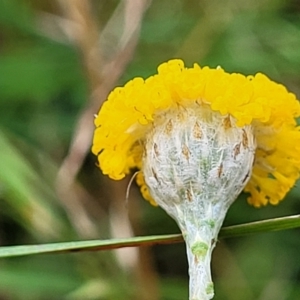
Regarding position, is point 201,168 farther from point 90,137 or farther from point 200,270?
point 90,137

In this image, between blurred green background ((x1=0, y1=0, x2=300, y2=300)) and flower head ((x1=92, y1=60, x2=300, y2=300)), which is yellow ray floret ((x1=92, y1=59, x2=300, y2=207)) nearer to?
flower head ((x1=92, y1=60, x2=300, y2=300))

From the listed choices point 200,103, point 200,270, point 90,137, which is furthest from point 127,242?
point 90,137

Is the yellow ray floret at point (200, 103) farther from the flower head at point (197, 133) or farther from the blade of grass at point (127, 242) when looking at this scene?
the blade of grass at point (127, 242)

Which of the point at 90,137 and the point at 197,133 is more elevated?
the point at 197,133

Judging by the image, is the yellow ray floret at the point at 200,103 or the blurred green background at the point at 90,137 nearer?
the yellow ray floret at the point at 200,103

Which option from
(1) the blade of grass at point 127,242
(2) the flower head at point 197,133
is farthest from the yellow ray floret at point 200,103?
(1) the blade of grass at point 127,242

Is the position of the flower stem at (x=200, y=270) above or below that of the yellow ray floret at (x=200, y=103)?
below
